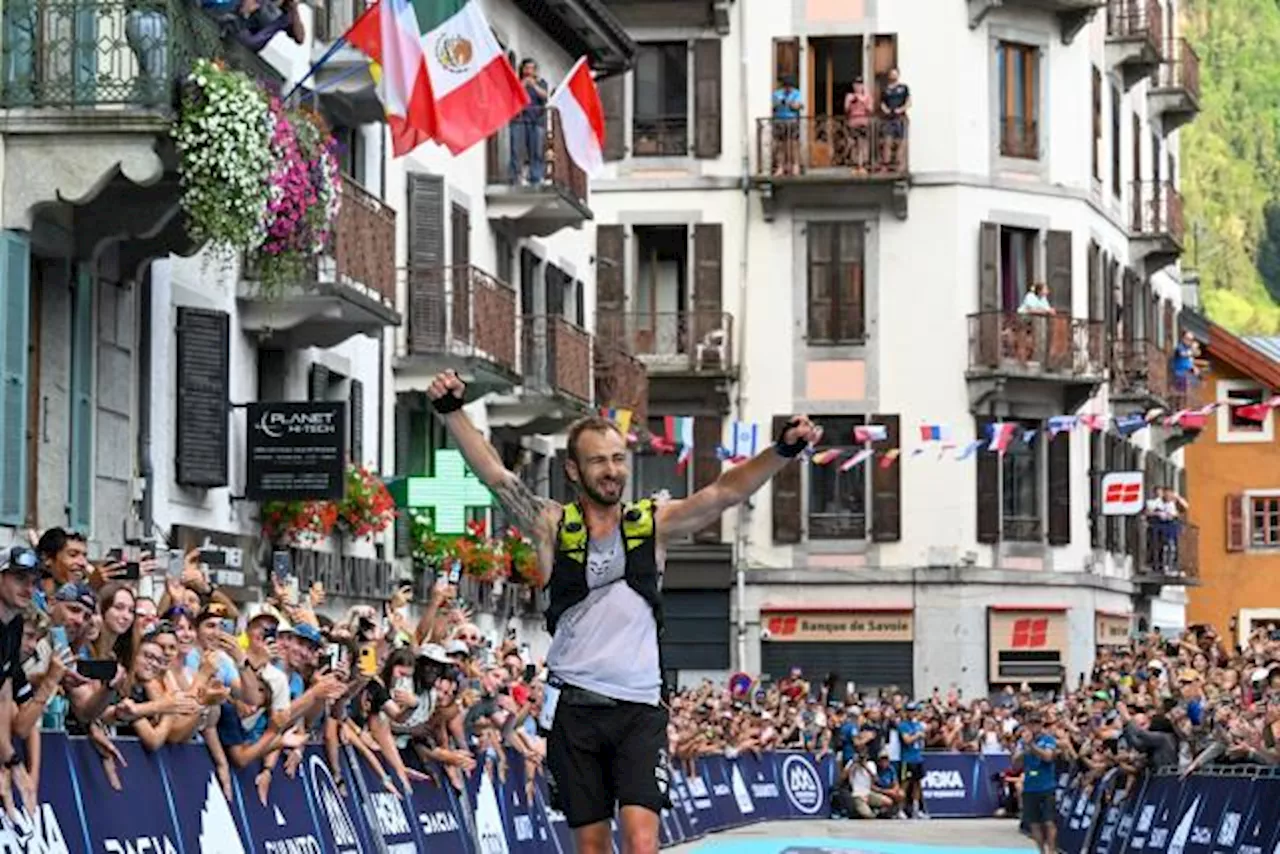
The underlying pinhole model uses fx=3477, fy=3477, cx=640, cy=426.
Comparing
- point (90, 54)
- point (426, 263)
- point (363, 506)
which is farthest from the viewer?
point (426, 263)

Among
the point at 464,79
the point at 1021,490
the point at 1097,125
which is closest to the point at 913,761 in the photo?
the point at 1021,490

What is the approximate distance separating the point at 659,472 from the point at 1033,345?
273 inches

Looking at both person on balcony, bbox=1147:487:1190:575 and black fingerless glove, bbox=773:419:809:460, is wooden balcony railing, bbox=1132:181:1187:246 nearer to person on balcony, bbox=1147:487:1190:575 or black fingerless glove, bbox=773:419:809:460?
person on balcony, bbox=1147:487:1190:575

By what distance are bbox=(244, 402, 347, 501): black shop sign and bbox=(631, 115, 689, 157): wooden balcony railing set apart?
31463 mm

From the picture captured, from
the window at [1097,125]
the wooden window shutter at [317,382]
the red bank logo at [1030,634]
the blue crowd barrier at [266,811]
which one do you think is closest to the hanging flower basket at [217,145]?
the blue crowd barrier at [266,811]

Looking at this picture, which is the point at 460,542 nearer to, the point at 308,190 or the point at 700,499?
the point at 308,190

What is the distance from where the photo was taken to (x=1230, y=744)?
96.9 feet

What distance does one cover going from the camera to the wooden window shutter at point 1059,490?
61594mm

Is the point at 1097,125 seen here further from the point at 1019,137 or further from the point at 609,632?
the point at 609,632

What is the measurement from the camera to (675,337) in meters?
61.1

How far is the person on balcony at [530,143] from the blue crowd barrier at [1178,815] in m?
10.4

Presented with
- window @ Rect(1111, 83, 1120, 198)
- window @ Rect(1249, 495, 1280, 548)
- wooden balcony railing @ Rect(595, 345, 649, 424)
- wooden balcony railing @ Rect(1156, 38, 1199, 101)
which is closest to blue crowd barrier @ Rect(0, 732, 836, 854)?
wooden balcony railing @ Rect(595, 345, 649, 424)

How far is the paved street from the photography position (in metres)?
38.0

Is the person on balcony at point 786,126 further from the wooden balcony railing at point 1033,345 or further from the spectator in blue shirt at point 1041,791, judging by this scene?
the spectator in blue shirt at point 1041,791
